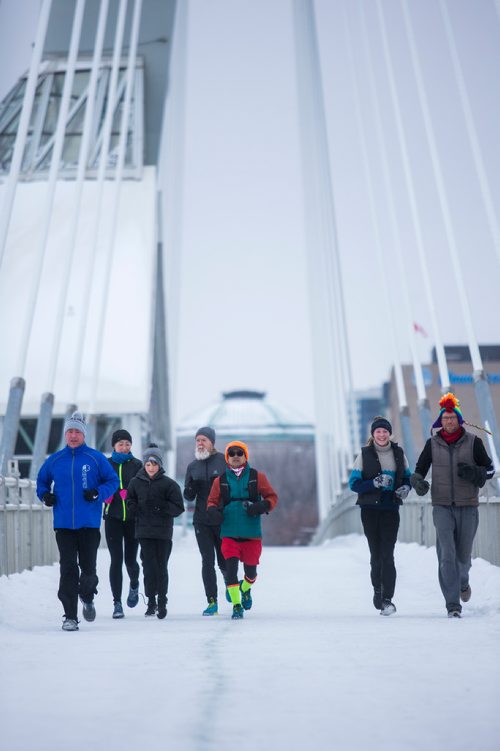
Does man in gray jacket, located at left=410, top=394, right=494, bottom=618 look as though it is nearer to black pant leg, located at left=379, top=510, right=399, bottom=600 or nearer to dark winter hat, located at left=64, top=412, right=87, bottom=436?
black pant leg, located at left=379, top=510, right=399, bottom=600

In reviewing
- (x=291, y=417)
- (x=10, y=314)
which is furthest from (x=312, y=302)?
(x=291, y=417)

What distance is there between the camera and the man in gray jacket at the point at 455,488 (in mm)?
8938

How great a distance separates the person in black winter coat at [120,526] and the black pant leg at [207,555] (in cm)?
57

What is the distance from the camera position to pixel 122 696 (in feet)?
15.8

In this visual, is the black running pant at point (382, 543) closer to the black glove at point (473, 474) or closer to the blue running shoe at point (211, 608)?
the black glove at point (473, 474)

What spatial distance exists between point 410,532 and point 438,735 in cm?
1337

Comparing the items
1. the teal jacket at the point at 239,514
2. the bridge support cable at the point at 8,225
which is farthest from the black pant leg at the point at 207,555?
the bridge support cable at the point at 8,225

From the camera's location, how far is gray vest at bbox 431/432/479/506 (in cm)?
902

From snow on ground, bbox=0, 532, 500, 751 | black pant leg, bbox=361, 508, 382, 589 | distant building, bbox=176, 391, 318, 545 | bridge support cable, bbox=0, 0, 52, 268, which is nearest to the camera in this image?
snow on ground, bbox=0, 532, 500, 751

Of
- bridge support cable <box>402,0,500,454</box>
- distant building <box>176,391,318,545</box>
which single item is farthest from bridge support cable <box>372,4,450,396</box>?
distant building <box>176,391,318,545</box>

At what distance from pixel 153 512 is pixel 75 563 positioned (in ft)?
3.96

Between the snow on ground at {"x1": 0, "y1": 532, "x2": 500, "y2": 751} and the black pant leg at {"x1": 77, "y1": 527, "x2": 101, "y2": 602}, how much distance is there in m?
0.25

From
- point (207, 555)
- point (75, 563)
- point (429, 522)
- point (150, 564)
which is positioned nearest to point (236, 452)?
point (207, 555)

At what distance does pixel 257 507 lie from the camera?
9477mm
